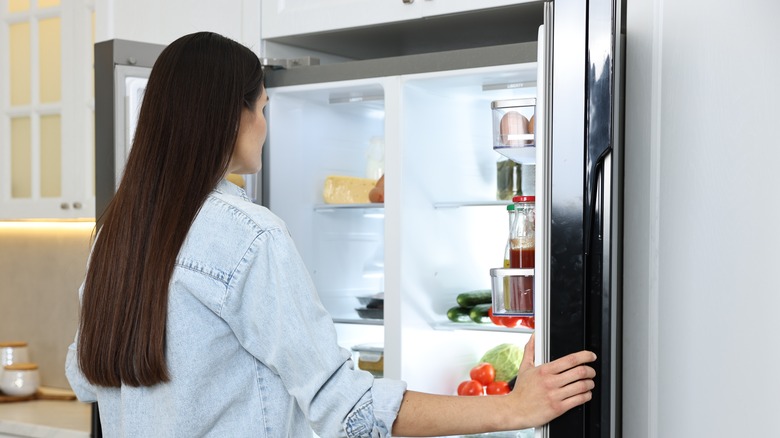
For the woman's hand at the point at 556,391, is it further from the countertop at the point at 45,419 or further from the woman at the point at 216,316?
the countertop at the point at 45,419

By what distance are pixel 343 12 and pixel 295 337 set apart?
1232mm

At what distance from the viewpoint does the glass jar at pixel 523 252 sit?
5.35 feet

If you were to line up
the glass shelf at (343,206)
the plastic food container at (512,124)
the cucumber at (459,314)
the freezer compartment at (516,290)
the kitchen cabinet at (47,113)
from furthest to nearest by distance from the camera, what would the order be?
the kitchen cabinet at (47,113) < the glass shelf at (343,206) < the cucumber at (459,314) < the plastic food container at (512,124) < the freezer compartment at (516,290)

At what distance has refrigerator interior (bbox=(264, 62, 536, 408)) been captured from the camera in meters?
2.19

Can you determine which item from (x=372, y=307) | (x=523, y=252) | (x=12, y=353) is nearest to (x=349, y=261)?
(x=372, y=307)

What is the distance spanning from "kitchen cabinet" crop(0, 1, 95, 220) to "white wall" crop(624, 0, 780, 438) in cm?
188

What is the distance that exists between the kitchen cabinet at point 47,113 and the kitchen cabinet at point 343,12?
803 mm

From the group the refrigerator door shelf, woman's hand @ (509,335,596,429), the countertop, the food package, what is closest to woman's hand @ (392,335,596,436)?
woman's hand @ (509,335,596,429)

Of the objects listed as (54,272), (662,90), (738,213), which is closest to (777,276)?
(738,213)

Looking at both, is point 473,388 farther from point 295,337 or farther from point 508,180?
point 295,337

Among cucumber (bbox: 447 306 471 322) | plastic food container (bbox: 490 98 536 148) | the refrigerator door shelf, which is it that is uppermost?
plastic food container (bbox: 490 98 536 148)

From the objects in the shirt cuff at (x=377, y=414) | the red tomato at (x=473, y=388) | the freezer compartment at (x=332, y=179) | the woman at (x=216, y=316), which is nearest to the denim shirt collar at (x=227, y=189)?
the woman at (x=216, y=316)

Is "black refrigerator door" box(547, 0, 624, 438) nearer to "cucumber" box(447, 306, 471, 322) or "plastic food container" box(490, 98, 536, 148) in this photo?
"plastic food container" box(490, 98, 536, 148)

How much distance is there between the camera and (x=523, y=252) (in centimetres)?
167
